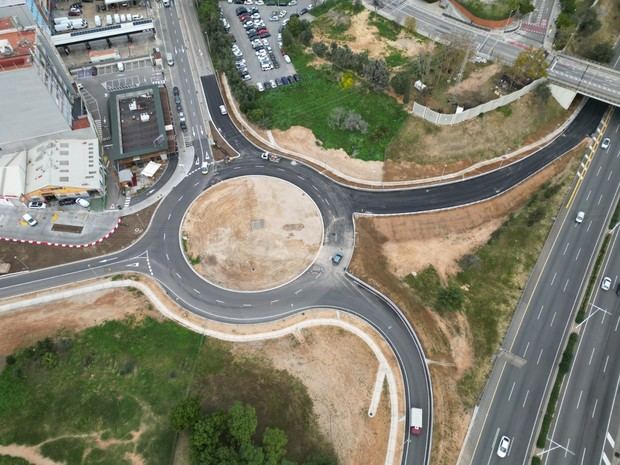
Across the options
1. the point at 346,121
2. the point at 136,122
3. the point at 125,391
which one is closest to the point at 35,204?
the point at 136,122

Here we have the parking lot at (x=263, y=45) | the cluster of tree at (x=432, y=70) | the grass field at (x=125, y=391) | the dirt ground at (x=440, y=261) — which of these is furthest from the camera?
the parking lot at (x=263, y=45)

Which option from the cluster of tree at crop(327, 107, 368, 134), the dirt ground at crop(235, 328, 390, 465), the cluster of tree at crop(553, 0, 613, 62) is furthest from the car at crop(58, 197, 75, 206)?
the cluster of tree at crop(553, 0, 613, 62)

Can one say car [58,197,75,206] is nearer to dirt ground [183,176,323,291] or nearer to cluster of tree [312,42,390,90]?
dirt ground [183,176,323,291]

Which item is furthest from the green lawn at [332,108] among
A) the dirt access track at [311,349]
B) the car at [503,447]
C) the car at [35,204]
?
the car at [503,447]

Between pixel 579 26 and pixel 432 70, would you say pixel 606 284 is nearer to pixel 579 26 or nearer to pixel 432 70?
pixel 432 70

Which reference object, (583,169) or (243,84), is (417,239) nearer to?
(583,169)

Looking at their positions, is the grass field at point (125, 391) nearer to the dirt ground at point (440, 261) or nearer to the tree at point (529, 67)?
the dirt ground at point (440, 261)

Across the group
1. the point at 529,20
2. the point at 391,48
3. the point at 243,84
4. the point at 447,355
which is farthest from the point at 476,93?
the point at 447,355
